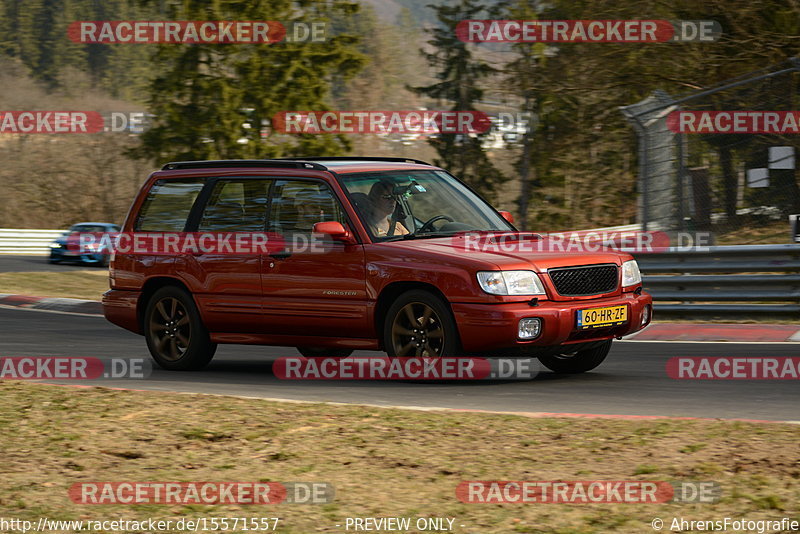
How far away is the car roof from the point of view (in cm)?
1042

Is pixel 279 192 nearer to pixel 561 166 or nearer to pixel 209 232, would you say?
pixel 209 232

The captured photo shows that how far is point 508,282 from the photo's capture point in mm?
9078

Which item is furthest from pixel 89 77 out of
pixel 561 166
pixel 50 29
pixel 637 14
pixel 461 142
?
pixel 637 14

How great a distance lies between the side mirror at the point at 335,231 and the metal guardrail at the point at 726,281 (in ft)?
20.4

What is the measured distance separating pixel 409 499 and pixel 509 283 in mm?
3827

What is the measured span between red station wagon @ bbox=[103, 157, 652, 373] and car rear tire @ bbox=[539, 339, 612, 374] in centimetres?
1

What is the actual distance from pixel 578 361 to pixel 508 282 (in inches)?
64.7

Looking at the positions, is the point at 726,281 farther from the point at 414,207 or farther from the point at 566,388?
the point at 566,388

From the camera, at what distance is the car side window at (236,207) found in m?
10.5

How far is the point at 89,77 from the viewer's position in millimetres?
99000

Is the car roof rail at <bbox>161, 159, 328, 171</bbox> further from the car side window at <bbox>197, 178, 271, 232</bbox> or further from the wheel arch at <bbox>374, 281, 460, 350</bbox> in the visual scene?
the wheel arch at <bbox>374, 281, 460, 350</bbox>

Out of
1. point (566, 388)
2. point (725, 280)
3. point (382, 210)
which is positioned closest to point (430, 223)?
point (382, 210)

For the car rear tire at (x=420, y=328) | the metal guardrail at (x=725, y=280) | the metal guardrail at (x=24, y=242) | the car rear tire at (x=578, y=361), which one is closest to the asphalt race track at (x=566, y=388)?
the car rear tire at (x=578, y=361)

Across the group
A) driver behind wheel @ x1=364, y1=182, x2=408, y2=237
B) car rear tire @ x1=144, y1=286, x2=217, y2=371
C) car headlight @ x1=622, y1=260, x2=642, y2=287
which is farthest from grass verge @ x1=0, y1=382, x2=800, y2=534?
car rear tire @ x1=144, y1=286, x2=217, y2=371
